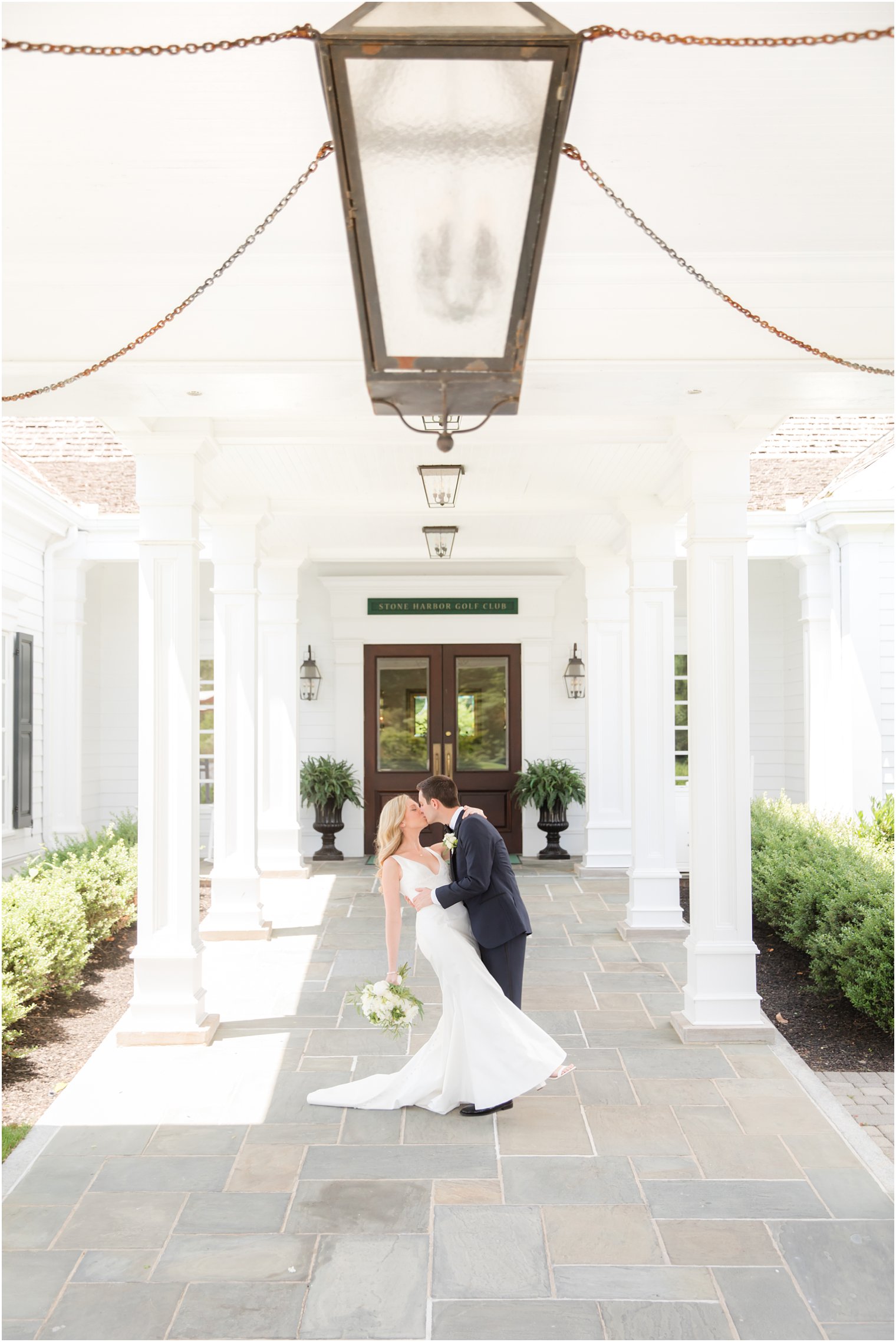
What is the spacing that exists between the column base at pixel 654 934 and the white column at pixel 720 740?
7.82ft

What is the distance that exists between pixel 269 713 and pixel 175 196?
7871 mm

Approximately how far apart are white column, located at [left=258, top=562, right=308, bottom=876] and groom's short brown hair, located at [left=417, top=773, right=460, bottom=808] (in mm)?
6113

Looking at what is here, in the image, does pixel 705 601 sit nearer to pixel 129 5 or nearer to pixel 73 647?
pixel 129 5

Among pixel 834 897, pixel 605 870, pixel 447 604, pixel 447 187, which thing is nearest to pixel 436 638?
pixel 447 604

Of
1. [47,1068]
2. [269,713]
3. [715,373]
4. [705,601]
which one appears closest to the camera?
[715,373]

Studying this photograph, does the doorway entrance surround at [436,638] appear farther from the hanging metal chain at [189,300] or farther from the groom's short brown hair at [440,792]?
the hanging metal chain at [189,300]

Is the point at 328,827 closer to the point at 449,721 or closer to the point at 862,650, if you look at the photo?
the point at 449,721

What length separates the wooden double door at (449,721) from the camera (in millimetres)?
13062

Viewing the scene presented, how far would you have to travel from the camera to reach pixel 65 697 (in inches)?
439

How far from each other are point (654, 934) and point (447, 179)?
7435mm

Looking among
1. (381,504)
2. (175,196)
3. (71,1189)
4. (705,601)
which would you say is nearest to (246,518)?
(381,504)

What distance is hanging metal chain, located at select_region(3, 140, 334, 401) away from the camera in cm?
297

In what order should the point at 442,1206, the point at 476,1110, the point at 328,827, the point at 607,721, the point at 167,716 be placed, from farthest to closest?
the point at 328,827 → the point at 607,721 → the point at 167,716 → the point at 476,1110 → the point at 442,1206

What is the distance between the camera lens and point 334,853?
1255 cm
